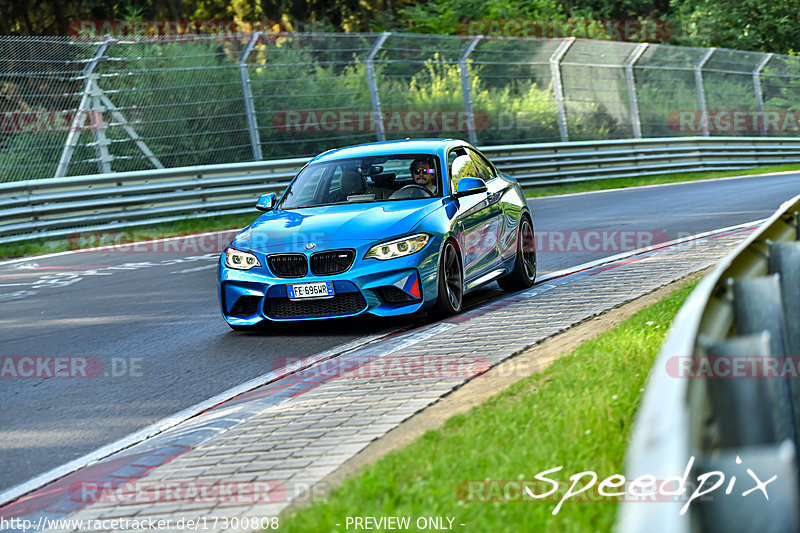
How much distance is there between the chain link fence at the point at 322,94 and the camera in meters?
17.1

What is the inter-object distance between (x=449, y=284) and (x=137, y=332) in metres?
2.71

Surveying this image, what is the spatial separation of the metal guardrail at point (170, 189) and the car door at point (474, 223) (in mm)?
8137

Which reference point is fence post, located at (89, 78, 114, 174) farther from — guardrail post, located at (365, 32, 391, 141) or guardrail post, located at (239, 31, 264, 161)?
guardrail post, located at (365, 32, 391, 141)

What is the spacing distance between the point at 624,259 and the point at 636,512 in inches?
392

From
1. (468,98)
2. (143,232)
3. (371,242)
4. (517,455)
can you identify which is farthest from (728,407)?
(468,98)

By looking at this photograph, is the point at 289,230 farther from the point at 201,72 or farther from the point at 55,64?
the point at 201,72

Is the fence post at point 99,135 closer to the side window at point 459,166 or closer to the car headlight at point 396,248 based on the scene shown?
the side window at point 459,166

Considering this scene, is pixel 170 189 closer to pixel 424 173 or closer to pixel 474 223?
pixel 424 173

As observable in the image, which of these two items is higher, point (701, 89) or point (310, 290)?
point (310, 290)

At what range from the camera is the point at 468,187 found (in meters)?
9.30

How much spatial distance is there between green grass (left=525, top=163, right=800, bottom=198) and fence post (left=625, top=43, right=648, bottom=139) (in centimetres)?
183

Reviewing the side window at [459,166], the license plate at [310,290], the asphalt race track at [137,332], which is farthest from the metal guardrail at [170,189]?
the license plate at [310,290]

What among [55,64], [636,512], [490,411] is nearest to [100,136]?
[55,64]

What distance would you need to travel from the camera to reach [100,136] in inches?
697
